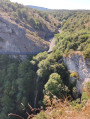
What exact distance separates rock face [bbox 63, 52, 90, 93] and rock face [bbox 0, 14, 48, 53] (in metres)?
18.4

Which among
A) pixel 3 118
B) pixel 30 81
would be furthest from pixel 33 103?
pixel 3 118

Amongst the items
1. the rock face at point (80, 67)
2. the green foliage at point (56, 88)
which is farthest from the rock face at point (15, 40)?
the green foliage at point (56, 88)

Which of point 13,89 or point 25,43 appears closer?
point 13,89

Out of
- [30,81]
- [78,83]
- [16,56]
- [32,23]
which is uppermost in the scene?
[32,23]

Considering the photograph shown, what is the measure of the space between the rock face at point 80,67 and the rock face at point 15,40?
18416 mm

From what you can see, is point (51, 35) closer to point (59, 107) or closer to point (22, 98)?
point (22, 98)

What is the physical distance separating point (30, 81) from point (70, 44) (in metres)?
13.1

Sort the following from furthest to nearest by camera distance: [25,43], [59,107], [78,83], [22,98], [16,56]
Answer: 1. [25,43]
2. [16,56]
3. [22,98]
4. [78,83]
5. [59,107]

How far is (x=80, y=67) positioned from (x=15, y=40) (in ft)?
87.0

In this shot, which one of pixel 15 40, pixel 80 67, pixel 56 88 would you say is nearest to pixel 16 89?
pixel 56 88

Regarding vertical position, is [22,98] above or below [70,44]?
below

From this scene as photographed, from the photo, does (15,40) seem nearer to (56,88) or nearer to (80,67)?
(56,88)

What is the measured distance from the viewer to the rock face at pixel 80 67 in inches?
679

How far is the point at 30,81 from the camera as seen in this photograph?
2359 cm
